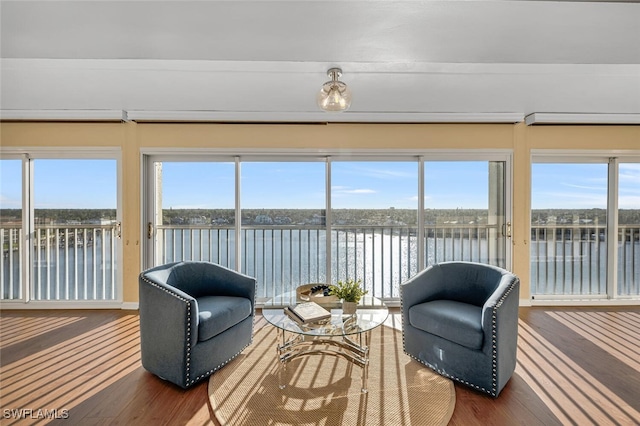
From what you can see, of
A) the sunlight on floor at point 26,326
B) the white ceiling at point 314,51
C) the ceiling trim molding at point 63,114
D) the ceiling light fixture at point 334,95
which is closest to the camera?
the white ceiling at point 314,51

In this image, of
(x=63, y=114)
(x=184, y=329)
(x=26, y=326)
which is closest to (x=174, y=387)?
(x=184, y=329)

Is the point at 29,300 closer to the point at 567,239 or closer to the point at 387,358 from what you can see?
the point at 387,358

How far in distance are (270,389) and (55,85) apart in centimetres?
308

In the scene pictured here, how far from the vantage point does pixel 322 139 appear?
11.8ft

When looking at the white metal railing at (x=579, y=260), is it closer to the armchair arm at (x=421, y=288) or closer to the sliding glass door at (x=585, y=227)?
the sliding glass door at (x=585, y=227)

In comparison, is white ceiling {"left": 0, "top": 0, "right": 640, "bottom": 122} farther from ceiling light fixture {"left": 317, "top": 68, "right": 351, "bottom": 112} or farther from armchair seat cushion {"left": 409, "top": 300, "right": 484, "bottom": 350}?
armchair seat cushion {"left": 409, "top": 300, "right": 484, "bottom": 350}

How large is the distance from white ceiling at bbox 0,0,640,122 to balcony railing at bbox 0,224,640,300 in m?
1.60

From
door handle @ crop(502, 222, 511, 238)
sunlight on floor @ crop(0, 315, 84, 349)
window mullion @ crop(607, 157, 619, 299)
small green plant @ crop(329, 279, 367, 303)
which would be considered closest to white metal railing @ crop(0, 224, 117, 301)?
sunlight on floor @ crop(0, 315, 84, 349)

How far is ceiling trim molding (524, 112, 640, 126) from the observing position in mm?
3316

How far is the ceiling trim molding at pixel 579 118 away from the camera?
3316mm

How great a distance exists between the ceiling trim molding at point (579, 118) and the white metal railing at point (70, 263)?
5.13m

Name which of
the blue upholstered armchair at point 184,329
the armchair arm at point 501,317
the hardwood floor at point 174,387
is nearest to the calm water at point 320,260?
the hardwood floor at point 174,387

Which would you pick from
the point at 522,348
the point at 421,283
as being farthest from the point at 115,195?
the point at 522,348

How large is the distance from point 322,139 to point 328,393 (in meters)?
2.65
